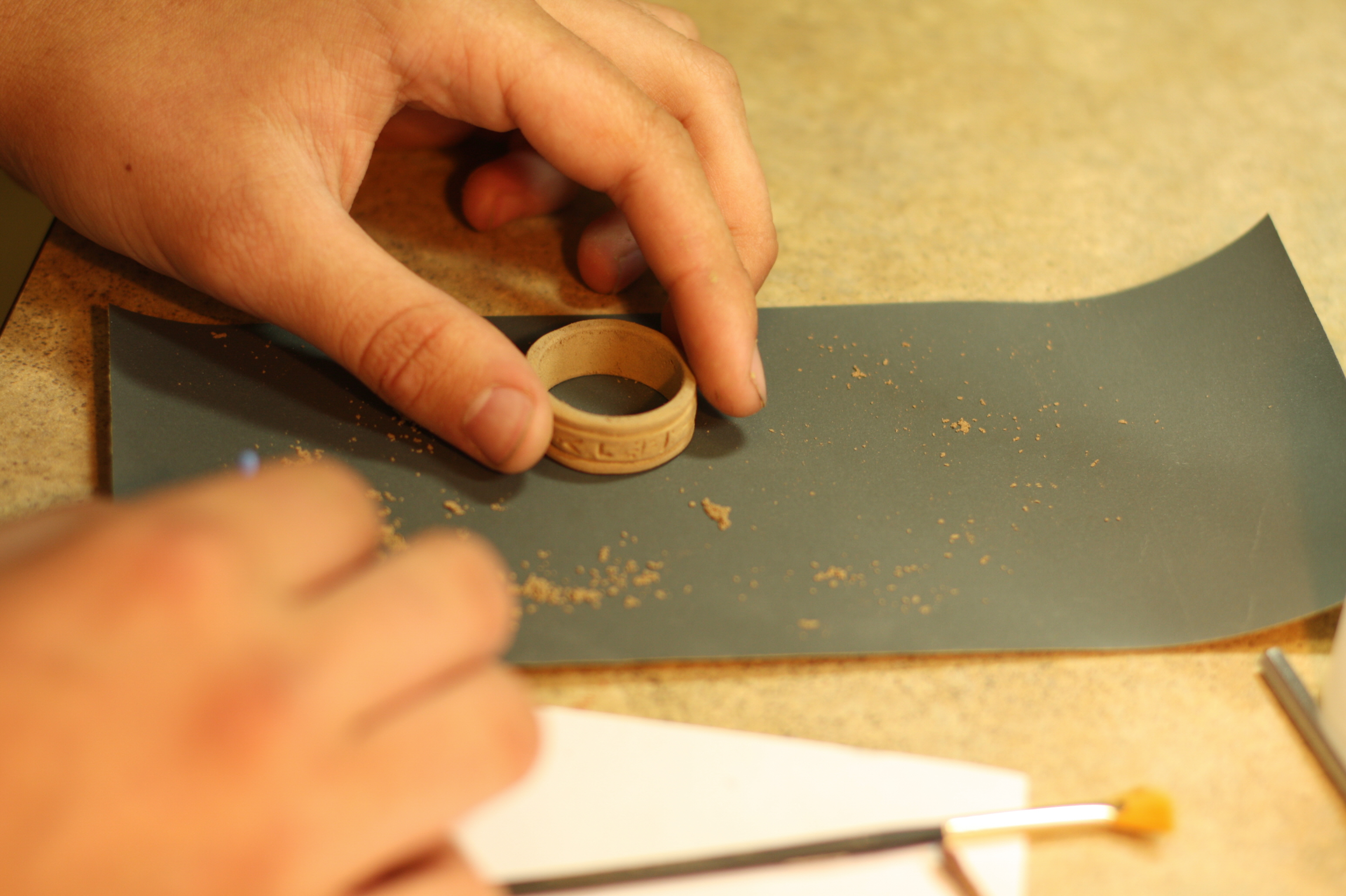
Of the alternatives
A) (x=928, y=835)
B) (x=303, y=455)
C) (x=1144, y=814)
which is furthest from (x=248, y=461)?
(x=1144, y=814)

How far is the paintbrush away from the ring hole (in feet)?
1.72

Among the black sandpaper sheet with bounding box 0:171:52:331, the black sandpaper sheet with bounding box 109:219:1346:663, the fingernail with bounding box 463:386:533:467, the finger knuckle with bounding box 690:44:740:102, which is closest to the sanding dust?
the black sandpaper sheet with bounding box 109:219:1346:663

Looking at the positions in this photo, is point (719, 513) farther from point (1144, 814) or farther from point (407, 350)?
point (1144, 814)

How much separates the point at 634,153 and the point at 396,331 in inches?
14.3

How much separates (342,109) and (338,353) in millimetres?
291

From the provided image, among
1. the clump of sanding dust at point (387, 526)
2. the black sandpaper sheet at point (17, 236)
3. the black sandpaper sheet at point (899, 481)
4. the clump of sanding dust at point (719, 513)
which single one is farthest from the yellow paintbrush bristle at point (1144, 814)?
the black sandpaper sheet at point (17, 236)

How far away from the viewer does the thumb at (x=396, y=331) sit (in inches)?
39.5

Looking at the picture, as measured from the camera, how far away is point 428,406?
1.03m

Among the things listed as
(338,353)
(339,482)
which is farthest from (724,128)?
(339,482)

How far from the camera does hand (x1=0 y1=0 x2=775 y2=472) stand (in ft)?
3.36

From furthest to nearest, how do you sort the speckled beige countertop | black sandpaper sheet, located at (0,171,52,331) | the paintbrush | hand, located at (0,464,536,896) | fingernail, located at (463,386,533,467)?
black sandpaper sheet, located at (0,171,52,331), fingernail, located at (463,386,533,467), the speckled beige countertop, the paintbrush, hand, located at (0,464,536,896)

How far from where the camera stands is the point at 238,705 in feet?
1.80

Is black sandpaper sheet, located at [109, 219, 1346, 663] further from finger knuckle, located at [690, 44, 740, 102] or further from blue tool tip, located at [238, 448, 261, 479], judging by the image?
finger knuckle, located at [690, 44, 740, 102]

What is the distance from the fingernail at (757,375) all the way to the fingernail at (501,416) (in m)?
0.27
